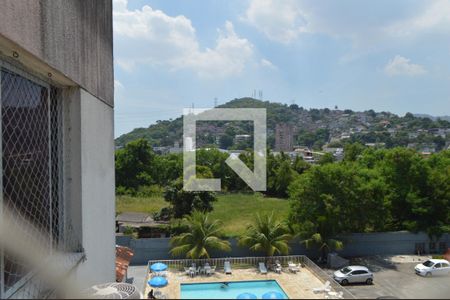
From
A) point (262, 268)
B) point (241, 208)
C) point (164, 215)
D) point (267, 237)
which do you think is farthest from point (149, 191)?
point (262, 268)

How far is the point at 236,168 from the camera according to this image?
99.6 ft

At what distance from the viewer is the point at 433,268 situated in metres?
13.5

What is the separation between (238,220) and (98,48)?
18106 mm

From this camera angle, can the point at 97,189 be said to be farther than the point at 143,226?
No

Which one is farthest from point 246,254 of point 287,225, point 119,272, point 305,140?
point 305,140

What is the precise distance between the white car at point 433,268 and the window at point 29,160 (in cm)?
1327

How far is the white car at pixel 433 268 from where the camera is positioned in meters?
13.4

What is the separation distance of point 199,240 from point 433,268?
820 cm

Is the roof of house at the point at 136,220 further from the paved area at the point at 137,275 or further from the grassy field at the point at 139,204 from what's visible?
the paved area at the point at 137,275

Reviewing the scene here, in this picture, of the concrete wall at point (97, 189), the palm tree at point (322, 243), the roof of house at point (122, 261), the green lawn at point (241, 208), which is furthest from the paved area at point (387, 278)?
the concrete wall at point (97, 189)

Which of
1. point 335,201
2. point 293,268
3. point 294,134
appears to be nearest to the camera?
point 293,268

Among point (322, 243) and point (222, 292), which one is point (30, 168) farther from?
point (322, 243)

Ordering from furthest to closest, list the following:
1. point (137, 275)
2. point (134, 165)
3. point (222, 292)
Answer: point (134, 165) → point (137, 275) → point (222, 292)

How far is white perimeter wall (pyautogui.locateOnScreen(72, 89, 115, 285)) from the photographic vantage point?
408 centimetres
